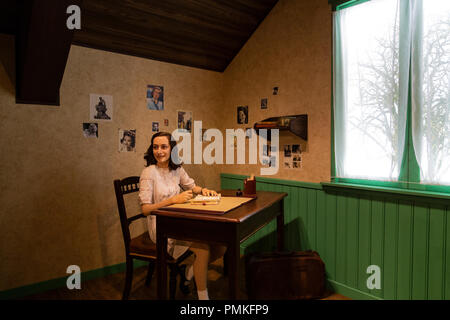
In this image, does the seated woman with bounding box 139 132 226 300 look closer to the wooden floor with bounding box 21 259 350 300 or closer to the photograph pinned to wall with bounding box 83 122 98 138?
the wooden floor with bounding box 21 259 350 300

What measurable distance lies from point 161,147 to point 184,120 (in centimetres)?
113

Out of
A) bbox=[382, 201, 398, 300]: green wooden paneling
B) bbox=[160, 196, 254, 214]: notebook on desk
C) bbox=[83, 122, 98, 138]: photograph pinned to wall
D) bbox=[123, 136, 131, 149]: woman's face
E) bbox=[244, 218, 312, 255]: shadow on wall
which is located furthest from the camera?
bbox=[123, 136, 131, 149]: woman's face

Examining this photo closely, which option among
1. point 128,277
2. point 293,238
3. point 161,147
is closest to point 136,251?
point 128,277

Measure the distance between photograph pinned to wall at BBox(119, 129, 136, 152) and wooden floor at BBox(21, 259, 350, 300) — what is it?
1241 mm

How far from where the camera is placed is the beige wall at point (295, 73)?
2.54 metres

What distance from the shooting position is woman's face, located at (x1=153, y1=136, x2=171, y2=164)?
7.21 ft

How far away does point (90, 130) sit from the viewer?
8.64 ft

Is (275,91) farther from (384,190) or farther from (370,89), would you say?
(384,190)

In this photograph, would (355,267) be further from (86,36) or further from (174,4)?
(86,36)

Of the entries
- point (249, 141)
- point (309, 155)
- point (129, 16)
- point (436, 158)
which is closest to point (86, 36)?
point (129, 16)

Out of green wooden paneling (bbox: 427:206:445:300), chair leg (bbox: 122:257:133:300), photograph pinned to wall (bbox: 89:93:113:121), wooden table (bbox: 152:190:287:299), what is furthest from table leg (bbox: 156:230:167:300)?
green wooden paneling (bbox: 427:206:445:300)

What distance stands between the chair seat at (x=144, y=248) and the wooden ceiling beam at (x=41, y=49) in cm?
138

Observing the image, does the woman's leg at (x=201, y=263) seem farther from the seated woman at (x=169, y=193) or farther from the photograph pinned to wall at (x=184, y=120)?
the photograph pinned to wall at (x=184, y=120)
